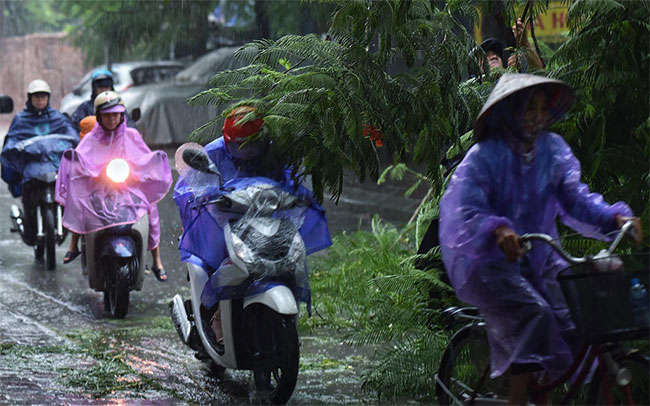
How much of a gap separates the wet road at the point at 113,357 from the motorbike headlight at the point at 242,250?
0.89m

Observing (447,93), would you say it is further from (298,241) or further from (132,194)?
(132,194)

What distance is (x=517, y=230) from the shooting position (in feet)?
16.2

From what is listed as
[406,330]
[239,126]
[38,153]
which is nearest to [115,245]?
[38,153]

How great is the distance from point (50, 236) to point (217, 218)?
5149mm

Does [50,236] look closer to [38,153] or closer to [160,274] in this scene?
[38,153]

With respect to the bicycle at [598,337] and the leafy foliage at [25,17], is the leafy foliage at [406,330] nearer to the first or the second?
the bicycle at [598,337]

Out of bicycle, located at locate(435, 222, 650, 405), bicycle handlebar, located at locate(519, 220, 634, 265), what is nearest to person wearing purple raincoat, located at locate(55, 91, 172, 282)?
bicycle, located at locate(435, 222, 650, 405)

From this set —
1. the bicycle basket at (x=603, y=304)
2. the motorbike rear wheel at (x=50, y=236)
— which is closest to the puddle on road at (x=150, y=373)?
the bicycle basket at (x=603, y=304)

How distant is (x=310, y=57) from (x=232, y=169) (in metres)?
1.27

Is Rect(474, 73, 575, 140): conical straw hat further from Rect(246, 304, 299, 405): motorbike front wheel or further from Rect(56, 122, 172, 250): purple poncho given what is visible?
Rect(56, 122, 172, 250): purple poncho

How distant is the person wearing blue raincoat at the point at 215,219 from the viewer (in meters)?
6.76

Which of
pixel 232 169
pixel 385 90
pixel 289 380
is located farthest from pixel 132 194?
pixel 385 90

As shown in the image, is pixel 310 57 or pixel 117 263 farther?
pixel 117 263

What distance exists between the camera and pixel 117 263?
9398 mm
